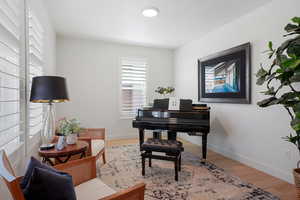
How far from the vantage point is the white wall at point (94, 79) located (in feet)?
13.8

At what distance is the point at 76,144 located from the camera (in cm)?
213

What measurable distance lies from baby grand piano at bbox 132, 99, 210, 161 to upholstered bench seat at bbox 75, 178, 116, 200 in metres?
1.74

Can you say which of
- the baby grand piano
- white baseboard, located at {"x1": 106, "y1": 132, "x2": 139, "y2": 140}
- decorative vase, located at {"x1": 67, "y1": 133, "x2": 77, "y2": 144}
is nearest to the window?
white baseboard, located at {"x1": 106, "y1": 132, "x2": 139, "y2": 140}

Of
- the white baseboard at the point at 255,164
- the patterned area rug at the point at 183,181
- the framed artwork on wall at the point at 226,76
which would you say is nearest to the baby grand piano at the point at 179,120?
the patterned area rug at the point at 183,181

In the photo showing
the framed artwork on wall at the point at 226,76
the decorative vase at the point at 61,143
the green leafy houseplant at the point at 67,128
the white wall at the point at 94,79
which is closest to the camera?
the decorative vase at the point at 61,143

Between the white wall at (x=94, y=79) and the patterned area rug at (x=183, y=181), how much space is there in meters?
1.46

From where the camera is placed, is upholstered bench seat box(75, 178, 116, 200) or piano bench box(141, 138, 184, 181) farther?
piano bench box(141, 138, 184, 181)

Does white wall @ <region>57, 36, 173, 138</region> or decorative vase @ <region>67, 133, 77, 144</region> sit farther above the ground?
white wall @ <region>57, 36, 173, 138</region>

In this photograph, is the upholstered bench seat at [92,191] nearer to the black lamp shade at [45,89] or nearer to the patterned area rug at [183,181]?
the patterned area rug at [183,181]

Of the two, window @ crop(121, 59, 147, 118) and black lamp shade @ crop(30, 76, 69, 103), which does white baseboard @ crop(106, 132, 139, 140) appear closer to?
window @ crop(121, 59, 147, 118)

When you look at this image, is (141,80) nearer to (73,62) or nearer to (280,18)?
(73,62)

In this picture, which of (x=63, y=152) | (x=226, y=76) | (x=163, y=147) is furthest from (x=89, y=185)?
(x=226, y=76)

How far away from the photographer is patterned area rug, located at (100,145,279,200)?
2074 millimetres

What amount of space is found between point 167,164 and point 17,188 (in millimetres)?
2462
